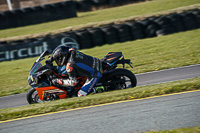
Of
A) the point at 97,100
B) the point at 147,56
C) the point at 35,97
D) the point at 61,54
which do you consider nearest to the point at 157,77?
the point at 97,100

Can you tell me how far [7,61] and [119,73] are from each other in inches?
439

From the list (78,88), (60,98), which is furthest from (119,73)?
(60,98)

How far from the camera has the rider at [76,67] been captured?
6.35 m

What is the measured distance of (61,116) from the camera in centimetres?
531

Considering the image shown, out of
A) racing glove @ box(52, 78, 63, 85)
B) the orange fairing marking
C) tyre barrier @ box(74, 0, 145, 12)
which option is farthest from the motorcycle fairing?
tyre barrier @ box(74, 0, 145, 12)

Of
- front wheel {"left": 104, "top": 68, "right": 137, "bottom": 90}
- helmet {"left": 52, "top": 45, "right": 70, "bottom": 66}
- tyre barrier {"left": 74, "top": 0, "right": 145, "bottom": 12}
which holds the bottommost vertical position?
front wheel {"left": 104, "top": 68, "right": 137, "bottom": 90}

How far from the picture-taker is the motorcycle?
Result: 6684 mm

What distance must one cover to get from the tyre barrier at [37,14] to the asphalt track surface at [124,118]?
66.7 ft

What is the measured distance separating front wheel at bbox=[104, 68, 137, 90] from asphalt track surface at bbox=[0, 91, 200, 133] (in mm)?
1230

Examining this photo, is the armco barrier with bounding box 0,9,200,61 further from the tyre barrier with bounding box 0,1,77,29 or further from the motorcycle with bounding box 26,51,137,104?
the tyre barrier with bounding box 0,1,77,29

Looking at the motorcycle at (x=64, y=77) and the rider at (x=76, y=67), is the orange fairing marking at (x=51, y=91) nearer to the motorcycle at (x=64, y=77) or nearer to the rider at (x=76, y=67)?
the motorcycle at (x=64, y=77)

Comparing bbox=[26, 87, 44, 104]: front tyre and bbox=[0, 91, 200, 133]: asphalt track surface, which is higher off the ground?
bbox=[26, 87, 44, 104]: front tyre

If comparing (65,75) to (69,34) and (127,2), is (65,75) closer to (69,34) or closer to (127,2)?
(69,34)

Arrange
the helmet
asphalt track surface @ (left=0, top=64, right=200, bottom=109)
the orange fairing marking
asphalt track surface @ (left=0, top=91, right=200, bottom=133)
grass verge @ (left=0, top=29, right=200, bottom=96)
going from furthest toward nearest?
grass verge @ (left=0, top=29, right=200, bottom=96) < asphalt track surface @ (left=0, top=64, right=200, bottom=109) < the orange fairing marking < the helmet < asphalt track surface @ (left=0, top=91, right=200, bottom=133)
